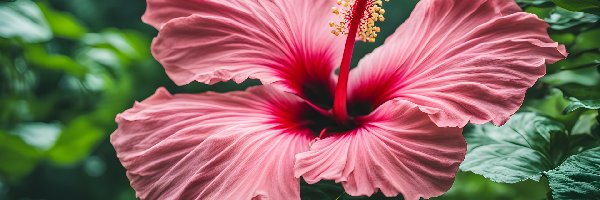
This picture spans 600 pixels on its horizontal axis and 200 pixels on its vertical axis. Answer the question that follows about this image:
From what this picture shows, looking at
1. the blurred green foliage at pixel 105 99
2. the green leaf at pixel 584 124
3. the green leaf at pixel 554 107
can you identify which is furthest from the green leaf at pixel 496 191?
the green leaf at pixel 584 124

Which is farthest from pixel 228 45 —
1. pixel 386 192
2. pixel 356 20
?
pixel 386 192

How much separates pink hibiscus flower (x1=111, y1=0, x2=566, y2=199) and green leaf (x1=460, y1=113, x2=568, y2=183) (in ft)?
0.29

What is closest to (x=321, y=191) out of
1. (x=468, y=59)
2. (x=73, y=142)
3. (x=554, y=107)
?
(x=468, y=59)

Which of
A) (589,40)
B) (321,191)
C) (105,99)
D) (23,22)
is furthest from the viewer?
(105,99)

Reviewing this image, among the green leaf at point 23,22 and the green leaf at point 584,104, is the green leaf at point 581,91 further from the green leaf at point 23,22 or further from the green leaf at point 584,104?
the green leaf at point 23,22

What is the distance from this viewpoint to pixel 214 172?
2.30 feet

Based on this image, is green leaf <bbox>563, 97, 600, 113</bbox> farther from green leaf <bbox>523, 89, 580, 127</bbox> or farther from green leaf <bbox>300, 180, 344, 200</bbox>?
green leaf <bbox>300, 180, 344, 200</bbox>

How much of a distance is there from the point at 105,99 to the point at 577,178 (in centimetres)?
157

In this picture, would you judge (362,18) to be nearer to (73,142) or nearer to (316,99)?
(316,99)

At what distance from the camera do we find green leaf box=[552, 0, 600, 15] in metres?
0.73

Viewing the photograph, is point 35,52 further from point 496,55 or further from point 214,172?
point 496,55

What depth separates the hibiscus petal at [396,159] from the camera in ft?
2.10

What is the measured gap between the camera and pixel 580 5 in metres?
0.74

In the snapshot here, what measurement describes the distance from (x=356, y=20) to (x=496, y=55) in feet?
0.63
